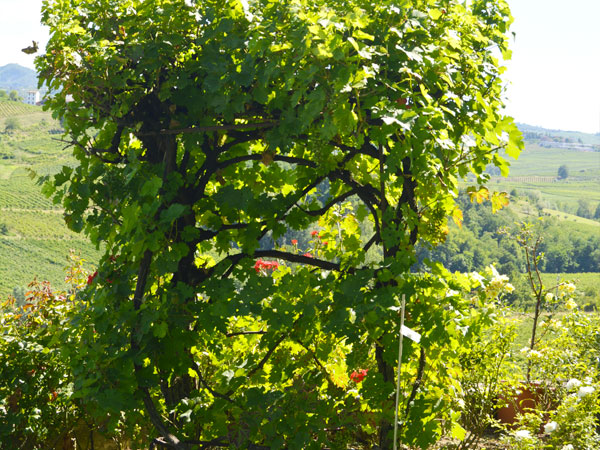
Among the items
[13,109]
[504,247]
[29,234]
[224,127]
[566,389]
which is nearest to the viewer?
[224,127]

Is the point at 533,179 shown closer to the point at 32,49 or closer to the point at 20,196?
the point at 20,196

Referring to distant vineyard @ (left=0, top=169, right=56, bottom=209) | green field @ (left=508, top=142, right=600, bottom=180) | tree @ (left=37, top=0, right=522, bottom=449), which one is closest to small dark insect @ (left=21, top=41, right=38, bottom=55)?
tree @ (left=37, top=0, right=522, bottom=449)

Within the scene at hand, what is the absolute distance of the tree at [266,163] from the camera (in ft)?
6.02

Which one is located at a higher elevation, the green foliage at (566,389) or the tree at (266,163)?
the tree at (266,163)

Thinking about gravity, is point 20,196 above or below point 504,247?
above

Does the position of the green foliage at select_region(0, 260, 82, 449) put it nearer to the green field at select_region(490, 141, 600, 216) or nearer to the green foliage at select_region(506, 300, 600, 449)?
the green foliage at select_region(506, 300, 600, 449)

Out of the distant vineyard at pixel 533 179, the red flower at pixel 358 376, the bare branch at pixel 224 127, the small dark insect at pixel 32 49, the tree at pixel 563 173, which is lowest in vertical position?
the red flower at pixel 358 376

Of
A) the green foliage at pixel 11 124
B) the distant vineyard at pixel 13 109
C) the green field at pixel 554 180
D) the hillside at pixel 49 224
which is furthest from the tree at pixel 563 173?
the green foliage at pixel 11 124

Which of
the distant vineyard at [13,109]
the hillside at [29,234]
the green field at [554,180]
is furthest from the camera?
the distant vineyard at [13,109]

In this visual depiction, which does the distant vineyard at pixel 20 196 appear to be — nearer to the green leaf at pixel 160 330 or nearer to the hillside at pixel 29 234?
the hillside at pixel 29 234

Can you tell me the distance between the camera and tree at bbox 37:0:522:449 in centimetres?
183

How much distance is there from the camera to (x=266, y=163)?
2.26 meters

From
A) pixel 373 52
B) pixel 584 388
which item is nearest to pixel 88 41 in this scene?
pixel 373 52

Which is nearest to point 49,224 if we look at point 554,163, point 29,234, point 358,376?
point 29,234
